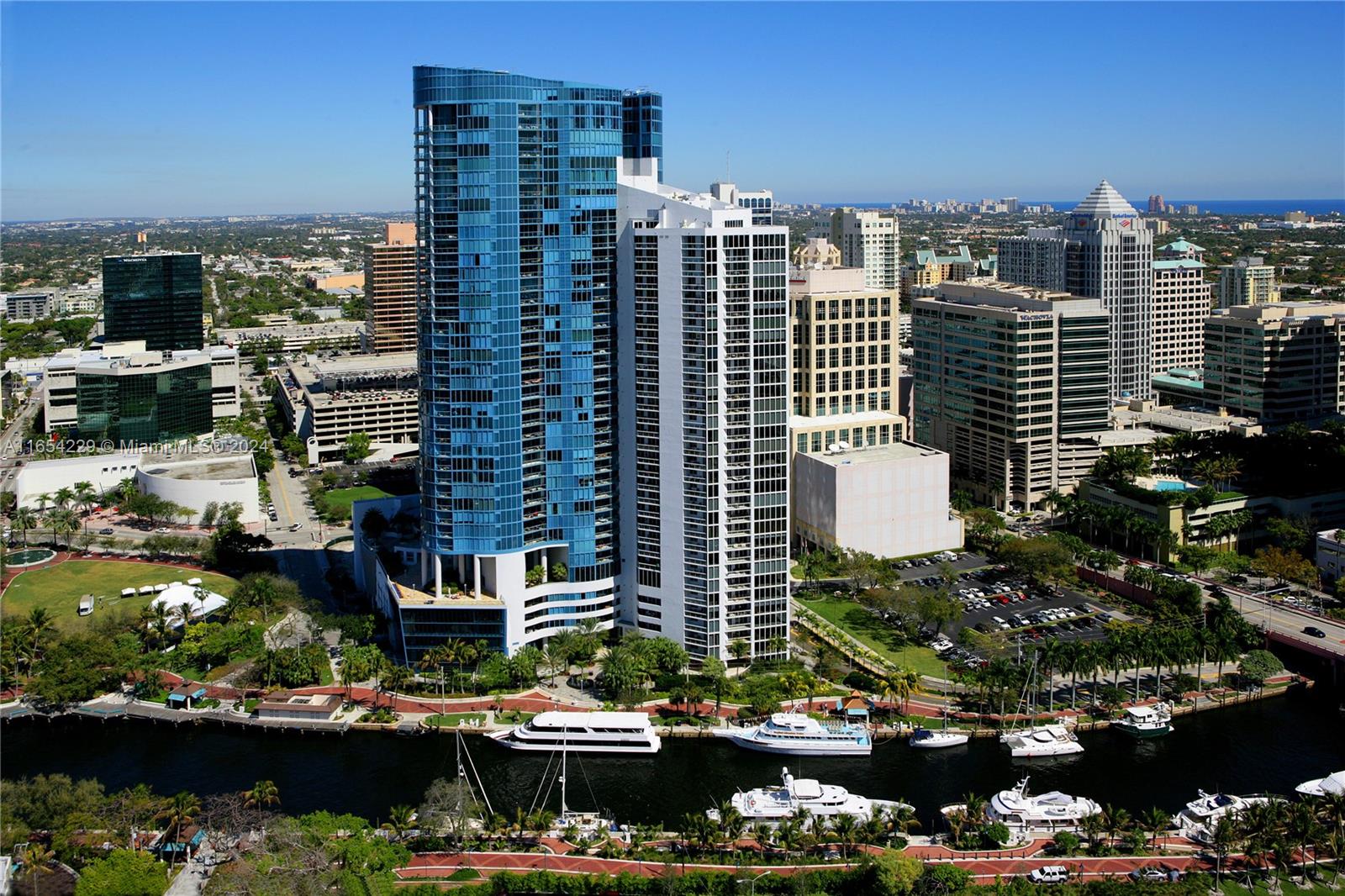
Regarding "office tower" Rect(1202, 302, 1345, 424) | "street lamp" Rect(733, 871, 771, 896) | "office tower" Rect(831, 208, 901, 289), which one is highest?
"office tower" Rect(831, 208, 901, 289)

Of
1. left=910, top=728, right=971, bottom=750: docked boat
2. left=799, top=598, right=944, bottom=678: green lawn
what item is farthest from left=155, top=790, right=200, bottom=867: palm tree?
left=799, top=598, right=944, bottom=678: green lawn

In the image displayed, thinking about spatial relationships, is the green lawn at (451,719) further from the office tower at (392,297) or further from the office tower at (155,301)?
the office tower at (392,297)

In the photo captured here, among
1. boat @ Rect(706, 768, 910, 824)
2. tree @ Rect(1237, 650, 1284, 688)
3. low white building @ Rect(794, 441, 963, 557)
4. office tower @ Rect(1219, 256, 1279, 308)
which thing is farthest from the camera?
office tower @ Rect(1219, 256, 1279, 308)

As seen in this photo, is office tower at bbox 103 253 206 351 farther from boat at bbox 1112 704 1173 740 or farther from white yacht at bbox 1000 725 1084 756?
boat at bbox 1112 704 1173 740

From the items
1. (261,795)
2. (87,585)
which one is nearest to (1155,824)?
(261,795)

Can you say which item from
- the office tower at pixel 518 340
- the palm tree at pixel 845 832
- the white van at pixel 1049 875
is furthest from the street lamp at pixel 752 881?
the office tower at pixel 518 340

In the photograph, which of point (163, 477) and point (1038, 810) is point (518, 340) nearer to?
point (1038, 810)

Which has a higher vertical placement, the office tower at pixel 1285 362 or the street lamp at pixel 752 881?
the office tower at pixel 1285 362
